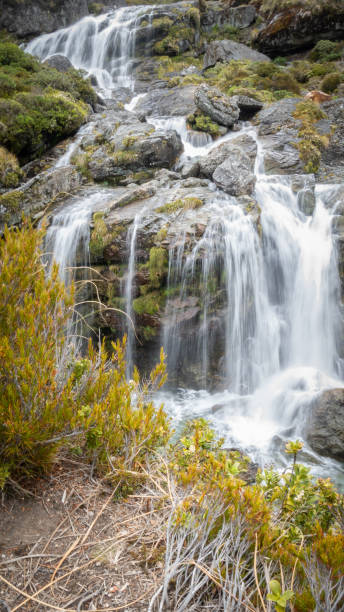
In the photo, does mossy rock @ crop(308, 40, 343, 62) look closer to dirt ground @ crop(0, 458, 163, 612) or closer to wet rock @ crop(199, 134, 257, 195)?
wet rock @ crop(199, 134, 257, 195)

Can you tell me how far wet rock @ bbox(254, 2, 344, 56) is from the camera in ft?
68.7

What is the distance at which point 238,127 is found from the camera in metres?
14.6

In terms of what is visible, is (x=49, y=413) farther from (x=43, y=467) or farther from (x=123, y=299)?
→ (x=123, y=299)

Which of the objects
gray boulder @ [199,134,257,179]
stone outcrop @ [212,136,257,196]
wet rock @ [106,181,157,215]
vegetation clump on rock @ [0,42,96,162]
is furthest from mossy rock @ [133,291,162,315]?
vegetation clump on rock @ [0,42,96,162]

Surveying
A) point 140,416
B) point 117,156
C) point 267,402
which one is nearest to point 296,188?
point 117,156

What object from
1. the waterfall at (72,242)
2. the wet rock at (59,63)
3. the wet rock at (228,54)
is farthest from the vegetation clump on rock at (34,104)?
the wet rock at (228,54)

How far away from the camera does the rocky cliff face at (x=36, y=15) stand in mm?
25391

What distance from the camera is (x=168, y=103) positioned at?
17281 mm

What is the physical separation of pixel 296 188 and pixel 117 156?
6065 millimetres

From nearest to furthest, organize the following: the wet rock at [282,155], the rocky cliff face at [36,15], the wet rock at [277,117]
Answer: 1. the wet rock at [282,155]
2. the wet rock at [277,117]
3. the rocky cliff face at [36,15]

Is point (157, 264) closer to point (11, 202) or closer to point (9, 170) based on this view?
point (11, 202)

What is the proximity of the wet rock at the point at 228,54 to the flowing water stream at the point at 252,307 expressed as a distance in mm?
17956

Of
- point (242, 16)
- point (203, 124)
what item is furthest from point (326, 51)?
point (203, 124)

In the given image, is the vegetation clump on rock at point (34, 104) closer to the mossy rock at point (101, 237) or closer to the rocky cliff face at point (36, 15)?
the mossy rock at point (101, 237)
